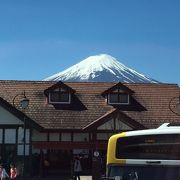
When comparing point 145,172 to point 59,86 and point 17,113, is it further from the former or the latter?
point 59,86

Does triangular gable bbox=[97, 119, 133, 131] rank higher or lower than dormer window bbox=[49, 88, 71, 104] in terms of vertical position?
lower

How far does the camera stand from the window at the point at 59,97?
4409 cm

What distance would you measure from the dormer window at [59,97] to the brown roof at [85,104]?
0.46m

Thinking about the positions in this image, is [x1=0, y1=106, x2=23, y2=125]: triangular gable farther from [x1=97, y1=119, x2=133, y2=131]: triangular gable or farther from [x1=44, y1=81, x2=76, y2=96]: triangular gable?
[x1=97, y1=119, x2=133, y2=131]: triangular gable

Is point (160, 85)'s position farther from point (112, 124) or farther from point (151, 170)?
point (151, 170)

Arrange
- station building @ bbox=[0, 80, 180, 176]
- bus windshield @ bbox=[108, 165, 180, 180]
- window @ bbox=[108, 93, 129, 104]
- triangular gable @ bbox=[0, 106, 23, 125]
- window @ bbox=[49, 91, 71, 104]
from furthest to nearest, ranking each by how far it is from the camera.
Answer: window @ bbox=[108, 93, 129, 104]
window @ bbox=[49, 91, 71, 104]
triangular gable @ bbox=[0, 106, 23, 125]
station building @ bbox=[0, 80, 180, 176]
bus windshield @ bbox=[108, 165, 180, 180]

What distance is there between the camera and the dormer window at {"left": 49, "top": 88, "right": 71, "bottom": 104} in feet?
145

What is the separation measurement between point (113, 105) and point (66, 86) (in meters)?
3.84

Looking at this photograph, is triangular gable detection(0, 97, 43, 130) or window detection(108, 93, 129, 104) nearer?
triangular gable detection(0, 97, 43, 130)

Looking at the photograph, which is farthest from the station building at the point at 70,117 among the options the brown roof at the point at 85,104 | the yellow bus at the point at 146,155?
the yellow bus at the point at 146,155

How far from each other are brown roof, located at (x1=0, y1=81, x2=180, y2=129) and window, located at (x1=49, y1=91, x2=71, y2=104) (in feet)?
1.50

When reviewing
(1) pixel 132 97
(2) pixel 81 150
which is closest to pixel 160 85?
(1) pixel 132 97

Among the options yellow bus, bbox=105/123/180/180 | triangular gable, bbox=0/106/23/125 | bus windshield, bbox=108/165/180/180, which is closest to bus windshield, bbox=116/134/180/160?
yellow bus, bbox=105/123/180/180

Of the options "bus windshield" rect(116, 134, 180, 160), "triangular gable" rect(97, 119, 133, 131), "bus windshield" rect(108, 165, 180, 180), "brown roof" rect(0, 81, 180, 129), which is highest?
"brown roof" rect(0, 81, 180, 129)
